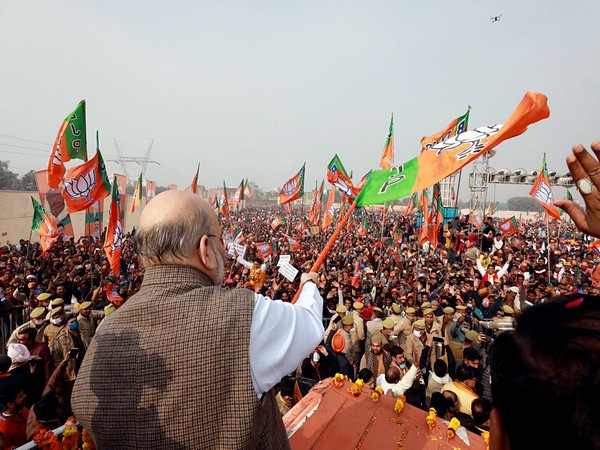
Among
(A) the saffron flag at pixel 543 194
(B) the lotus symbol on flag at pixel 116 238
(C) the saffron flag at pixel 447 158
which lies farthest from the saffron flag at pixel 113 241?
(A) the saffron flag at pixel 543 194

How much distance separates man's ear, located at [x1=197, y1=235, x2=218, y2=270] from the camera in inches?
53.8

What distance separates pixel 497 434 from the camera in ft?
2.79

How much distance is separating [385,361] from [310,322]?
448 cm

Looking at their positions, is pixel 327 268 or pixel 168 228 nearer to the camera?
pixel 168 228

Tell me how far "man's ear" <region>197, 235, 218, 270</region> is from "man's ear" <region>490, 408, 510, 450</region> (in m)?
1.09

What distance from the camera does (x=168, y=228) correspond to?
4.42ft

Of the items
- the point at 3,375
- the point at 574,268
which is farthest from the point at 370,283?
the point at 3,375

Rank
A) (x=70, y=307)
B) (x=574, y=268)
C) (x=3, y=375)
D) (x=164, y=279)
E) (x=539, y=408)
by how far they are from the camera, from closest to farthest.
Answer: (x=539, y=408)
(x=164, y=279)
(x=3, y=375)
(x=70, y=307)
(x=574, y=268)

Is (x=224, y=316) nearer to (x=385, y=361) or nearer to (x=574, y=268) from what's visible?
(x=385, y=361)

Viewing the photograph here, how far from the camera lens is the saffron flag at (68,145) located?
26.1ft

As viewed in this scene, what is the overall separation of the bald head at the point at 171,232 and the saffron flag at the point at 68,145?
27.2ft

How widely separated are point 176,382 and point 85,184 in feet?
30.1

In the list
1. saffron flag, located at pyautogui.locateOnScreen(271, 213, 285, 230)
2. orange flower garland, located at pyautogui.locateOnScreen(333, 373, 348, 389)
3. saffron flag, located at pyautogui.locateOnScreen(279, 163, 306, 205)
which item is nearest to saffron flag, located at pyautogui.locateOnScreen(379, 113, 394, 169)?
saffron flag, located at pyautogui.locateOnScreen(279, 163, 306, 205)

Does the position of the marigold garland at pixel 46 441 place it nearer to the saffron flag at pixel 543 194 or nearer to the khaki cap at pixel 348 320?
the khaki cap at pixel 348 320
